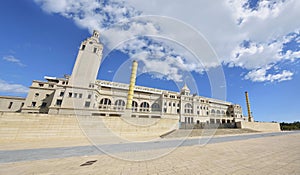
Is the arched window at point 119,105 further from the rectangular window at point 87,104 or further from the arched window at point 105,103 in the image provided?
the rectangular window at point 87,104

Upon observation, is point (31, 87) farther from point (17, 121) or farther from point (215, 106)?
point (215, 106)

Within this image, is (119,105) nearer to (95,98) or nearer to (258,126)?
(95,98)

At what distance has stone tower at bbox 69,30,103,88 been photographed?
26578 millimetres

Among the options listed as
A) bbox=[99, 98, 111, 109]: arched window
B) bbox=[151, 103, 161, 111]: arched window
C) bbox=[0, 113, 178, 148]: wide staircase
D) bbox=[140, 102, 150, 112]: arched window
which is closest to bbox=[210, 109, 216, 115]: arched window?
bbox=[151, 103, 161, 111]: arched window

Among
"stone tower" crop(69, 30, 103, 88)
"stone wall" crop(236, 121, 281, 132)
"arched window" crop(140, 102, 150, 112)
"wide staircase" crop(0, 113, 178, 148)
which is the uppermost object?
"stone tower" crop(69, 30, 103, 88)

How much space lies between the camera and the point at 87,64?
2866cm

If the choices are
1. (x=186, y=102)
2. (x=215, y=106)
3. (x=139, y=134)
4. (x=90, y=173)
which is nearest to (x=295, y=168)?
(x=90, y=173)

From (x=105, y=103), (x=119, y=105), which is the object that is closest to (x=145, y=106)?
(x=119, y=105)

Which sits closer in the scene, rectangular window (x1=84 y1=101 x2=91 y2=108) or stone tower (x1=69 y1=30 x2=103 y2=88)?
rectangular window (x1=84 y1=101 x2=91 y2=108)

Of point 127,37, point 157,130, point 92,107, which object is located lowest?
point 157,130

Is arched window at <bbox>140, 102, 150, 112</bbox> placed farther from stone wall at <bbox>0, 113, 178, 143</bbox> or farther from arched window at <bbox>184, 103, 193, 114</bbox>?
stone wall at <bbox>0, 113, 178, 143</bbox>

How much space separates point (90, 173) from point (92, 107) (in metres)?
24.7

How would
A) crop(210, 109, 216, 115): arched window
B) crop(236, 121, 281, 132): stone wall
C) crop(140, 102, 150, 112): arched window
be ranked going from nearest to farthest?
1. crop(236, 121, 281, 132): stone wall
2. crop(140, 102, 150, 112): arched window
3. crop(210, 109, 216, 115): arched window

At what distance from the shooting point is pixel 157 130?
17469 mm
